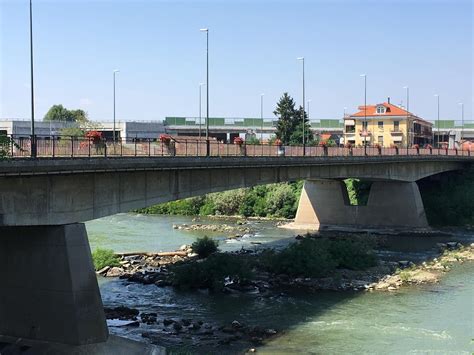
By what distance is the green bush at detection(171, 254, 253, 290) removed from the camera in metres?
33.6

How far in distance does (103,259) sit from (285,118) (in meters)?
56.5

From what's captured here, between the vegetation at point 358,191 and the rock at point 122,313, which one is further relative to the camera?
the vegetation at point 358,191

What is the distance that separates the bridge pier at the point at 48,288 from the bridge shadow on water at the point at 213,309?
361cm

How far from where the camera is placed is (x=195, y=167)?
30516 mm

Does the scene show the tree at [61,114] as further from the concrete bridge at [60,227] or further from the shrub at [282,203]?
the concrete bridge at [60,227]

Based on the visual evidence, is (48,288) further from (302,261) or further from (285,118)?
(285,118)

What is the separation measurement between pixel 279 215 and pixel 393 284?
32.0 m

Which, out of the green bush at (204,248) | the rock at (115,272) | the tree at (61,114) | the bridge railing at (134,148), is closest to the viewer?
the bridge railing at (134,148)

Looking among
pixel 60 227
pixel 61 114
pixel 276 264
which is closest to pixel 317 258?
pixel 276 264

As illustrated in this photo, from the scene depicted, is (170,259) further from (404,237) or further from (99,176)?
(404,237)

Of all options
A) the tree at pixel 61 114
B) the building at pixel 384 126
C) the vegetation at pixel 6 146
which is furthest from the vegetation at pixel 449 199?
the tree at pixel 61 114

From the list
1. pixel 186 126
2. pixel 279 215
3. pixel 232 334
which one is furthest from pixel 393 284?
pixel 186 126

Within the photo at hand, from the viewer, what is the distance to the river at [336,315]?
24609 millimetres

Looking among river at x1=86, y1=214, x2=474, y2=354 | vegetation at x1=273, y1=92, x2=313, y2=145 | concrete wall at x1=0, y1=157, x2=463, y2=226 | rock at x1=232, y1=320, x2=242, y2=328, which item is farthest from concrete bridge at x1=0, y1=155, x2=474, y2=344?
vegetation at x1=273, y1=92, x2=313, y2=145
